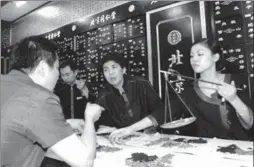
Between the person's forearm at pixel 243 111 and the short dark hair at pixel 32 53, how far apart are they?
3.67 feet

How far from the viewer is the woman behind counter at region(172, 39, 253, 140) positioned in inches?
63.3

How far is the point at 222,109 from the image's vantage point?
1.62m

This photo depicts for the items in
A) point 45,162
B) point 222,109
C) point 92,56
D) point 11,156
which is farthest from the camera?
point 92,56

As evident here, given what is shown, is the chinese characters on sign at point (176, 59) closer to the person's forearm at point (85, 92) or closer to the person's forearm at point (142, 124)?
the person's forearm at point (142, 124)

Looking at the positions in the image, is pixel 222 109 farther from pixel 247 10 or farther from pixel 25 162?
pixel 25 162

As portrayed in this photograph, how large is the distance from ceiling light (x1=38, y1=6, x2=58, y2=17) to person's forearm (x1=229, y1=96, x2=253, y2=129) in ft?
10.7

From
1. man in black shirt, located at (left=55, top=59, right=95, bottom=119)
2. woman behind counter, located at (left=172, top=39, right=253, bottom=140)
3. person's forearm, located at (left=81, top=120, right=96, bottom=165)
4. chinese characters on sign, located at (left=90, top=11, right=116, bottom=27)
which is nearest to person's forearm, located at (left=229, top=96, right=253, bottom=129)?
woman behind counter, located at (left=172, top=39, right=253, bottom=140)

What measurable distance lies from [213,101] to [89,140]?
3.49 feet

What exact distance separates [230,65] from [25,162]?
1853 mm

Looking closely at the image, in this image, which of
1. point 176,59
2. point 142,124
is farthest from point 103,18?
point 142,124

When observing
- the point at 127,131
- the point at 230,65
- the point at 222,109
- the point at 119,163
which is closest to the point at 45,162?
the point at 119,163

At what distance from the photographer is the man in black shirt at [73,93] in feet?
9.45

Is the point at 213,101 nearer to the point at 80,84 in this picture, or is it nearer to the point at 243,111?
the point at 243,111

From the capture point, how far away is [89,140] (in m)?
0.97
